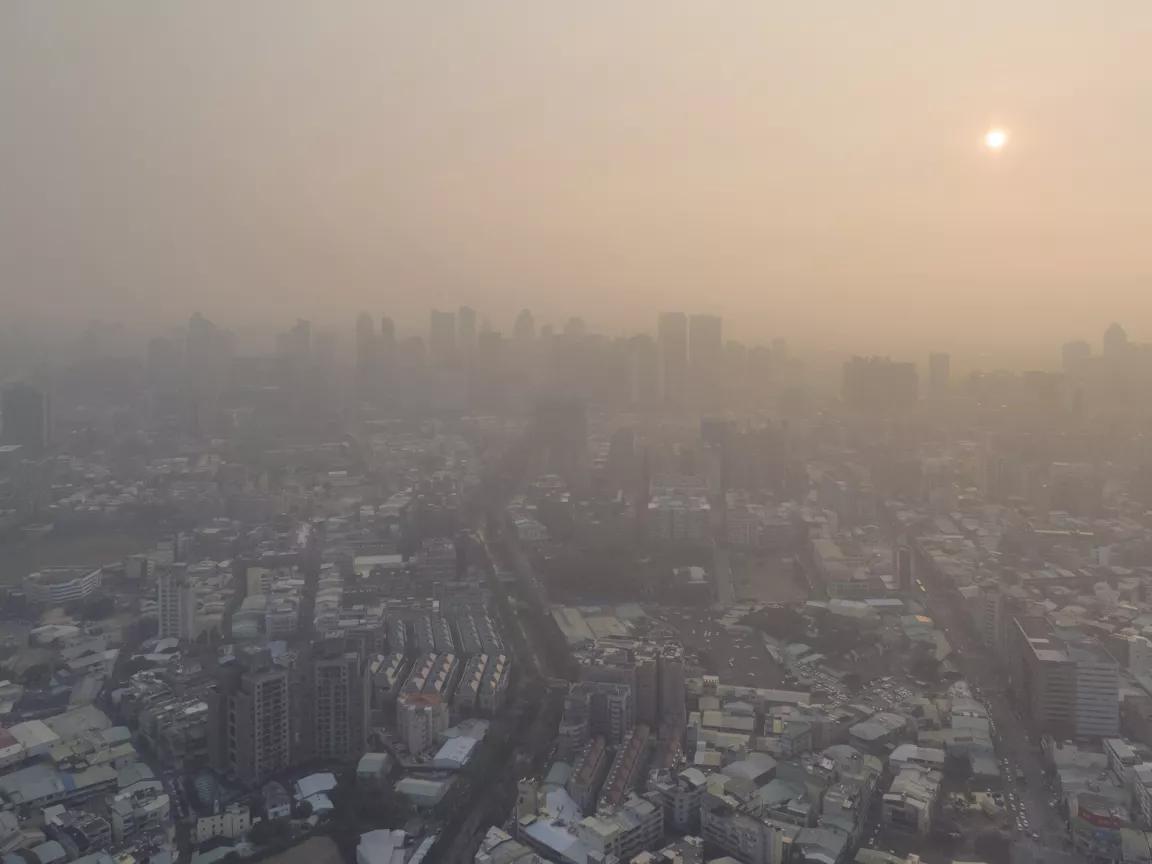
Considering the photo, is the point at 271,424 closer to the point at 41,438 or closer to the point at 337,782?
the point at 41,438

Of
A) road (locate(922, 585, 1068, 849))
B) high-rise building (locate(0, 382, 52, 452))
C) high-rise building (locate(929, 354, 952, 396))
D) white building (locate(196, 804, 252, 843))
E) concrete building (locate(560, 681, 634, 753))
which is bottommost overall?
white building (locate(196, 804, 252, 843))

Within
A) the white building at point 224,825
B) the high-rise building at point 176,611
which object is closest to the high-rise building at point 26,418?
the high-rise building at point 176,611

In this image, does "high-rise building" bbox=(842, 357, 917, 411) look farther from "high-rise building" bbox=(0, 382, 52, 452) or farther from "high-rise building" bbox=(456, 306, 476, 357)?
"high-rise building" bbox=(0, 382, 52, 452)

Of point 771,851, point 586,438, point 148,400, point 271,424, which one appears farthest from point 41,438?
point 771,851

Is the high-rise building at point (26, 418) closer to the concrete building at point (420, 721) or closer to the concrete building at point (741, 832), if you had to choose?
the concrete building at point (420, 721)

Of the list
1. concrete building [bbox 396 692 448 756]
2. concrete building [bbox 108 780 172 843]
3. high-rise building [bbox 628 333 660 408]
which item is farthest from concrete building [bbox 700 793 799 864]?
high-rise building [bbox 628 333 660 408]

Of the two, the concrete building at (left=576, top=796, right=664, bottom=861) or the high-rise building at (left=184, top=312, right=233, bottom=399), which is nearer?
the concrete building at (left=576, top=796, right=664, bottom=861)
